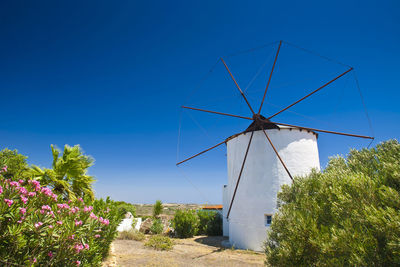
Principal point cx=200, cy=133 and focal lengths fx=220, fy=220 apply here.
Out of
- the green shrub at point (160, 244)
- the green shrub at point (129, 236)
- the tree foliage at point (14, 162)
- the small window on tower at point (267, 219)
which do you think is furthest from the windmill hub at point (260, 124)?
the tree foliage at point (14, 162)

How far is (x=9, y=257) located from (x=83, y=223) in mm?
1271

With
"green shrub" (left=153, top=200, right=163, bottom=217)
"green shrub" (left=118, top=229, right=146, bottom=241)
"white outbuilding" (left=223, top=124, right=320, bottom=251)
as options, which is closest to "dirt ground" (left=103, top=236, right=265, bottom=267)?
"white outbuilding" (left=223, top=124, right=320, bottom=251)

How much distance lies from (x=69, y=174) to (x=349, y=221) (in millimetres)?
9635

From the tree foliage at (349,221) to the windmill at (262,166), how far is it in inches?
205

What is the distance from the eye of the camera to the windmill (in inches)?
451

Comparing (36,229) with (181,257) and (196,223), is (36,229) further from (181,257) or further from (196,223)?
(196,223)

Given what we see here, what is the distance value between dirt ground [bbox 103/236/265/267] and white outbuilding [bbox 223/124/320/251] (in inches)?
43.0

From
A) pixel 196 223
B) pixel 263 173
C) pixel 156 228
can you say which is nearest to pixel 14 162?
pixel 156 228

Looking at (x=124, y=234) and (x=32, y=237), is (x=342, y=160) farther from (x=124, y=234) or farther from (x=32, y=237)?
(x=124, y=234)

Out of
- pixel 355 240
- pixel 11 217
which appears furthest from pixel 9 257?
pixel 355 240

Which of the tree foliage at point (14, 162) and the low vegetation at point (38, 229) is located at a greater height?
the tree foliage at point (14, 162)

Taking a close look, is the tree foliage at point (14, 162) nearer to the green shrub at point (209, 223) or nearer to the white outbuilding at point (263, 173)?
the white outbuilding at point (263, 173)

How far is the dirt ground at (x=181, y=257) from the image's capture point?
8.26 m

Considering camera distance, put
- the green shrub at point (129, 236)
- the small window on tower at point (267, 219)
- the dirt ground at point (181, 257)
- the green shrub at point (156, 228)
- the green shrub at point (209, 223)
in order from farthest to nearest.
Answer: the green shrub at point (209, 223), the green shrub at point (156, 228), the green shrub at point (129, 236), the small window on tower at point (267, 219), the dirt ground at point (181, 257)
